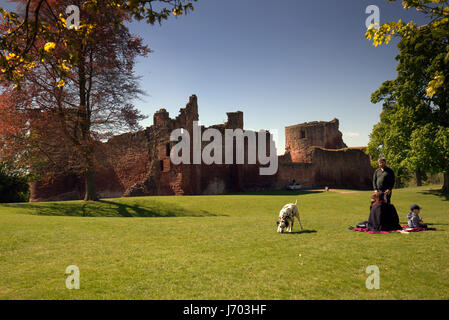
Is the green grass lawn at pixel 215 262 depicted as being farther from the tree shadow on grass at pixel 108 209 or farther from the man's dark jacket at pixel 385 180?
the tree shadow on grass at pixel 108 209

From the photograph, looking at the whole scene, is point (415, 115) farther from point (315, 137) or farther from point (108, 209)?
point (315, 137)

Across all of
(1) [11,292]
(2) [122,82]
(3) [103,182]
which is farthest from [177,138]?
(1) [11,292]

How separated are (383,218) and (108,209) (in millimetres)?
15377

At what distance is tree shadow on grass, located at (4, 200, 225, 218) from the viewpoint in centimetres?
1588

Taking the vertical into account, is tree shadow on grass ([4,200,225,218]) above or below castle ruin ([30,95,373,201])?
below

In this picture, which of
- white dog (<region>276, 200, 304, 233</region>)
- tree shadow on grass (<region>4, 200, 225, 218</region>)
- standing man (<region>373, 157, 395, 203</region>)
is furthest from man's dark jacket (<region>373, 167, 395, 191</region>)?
tree shadow on grass (<region>4, 200, 225, 218</region>)

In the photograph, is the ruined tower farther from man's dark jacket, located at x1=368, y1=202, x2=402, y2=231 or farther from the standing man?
man's dark jacket, located at x1=368, y1=202, x2=402, y2=231

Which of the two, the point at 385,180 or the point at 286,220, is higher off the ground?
the point at 385,180

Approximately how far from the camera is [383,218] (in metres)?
7.93

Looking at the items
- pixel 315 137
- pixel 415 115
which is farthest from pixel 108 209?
pixel 315 137

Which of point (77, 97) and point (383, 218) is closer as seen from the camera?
point (383, 218)

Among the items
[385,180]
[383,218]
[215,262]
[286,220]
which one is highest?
[385,180]

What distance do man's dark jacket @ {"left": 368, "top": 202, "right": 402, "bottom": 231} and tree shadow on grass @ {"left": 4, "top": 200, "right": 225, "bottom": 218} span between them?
971cm
